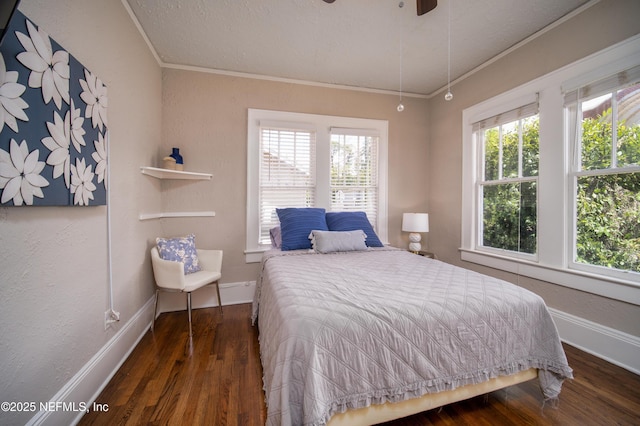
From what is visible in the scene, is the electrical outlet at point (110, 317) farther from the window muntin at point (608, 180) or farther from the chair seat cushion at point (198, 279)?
the window muntin at point (608, 180)

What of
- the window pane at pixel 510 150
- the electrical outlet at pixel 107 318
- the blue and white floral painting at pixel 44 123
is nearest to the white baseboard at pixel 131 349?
the electrical outlet at pixel 107 318

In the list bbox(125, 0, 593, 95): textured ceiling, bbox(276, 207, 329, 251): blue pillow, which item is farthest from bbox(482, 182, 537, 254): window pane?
bbox(276, 207, 329, 251): blue pillow

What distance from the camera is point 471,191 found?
3.13m

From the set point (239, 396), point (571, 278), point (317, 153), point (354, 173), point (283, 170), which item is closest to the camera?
point (239, 396)

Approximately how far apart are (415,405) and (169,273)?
2103 millimetres

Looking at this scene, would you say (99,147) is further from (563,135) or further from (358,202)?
(563,135)

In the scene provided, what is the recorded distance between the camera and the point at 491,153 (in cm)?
299

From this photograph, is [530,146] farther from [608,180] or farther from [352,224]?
[352,224]

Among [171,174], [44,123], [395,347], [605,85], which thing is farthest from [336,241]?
[605,85]

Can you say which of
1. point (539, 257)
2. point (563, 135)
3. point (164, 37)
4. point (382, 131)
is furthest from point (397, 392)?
point (164, 37)

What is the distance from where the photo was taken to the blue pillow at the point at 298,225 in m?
2.76

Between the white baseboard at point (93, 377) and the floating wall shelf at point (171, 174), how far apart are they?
129 centimetres

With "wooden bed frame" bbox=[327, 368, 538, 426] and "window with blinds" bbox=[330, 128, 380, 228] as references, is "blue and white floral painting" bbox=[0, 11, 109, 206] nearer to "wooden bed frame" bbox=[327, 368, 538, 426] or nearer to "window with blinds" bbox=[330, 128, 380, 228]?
"wooden bed frame" bbox=[327, 368, 538, 426]

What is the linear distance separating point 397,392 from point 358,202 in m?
2.60
